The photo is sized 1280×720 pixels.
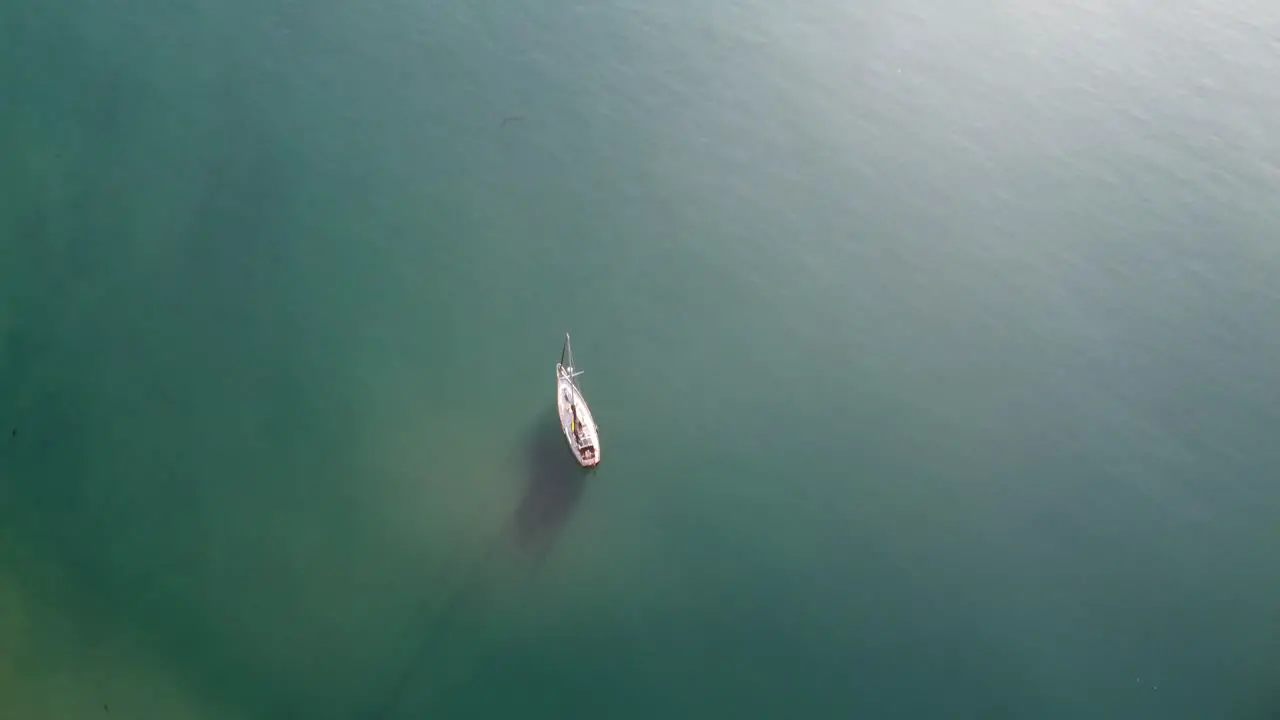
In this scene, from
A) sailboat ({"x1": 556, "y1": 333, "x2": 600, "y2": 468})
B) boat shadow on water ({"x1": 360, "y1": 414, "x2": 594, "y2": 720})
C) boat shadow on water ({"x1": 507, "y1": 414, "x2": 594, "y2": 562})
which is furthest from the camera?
sailboat ({"x1": 556, "y1": 333, "x2": 600, "y2": 468})

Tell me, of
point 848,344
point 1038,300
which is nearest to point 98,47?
point 848,344

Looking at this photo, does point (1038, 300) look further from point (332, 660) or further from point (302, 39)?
point (302, 39)

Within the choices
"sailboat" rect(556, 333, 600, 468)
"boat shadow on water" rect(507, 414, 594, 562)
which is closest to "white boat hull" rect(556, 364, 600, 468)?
"sailboat" rect(556, 333, 600, 468)

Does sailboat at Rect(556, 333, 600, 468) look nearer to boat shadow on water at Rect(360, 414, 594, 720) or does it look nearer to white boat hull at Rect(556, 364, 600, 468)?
white boat hull at Rect(556, 364, 600, 468)

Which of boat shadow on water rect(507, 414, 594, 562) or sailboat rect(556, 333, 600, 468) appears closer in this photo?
boat shadow on water rect(507, 414, 594, 562)

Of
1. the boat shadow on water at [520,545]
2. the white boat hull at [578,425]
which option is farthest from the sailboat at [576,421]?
the boat shadow on water at [520,545]
